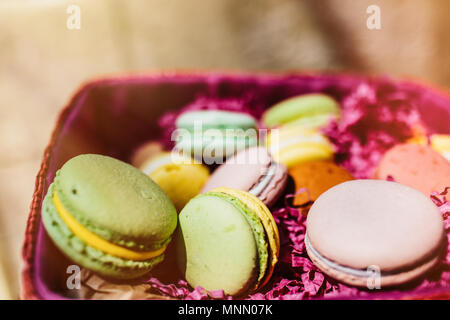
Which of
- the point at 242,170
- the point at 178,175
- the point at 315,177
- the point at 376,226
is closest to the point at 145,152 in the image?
the point at 178,175

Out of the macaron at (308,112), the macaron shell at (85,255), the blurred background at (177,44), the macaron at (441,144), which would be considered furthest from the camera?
the blurred background at (177,44)

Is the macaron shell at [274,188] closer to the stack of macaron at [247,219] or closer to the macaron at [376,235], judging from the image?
the stack of macaron at [247,219]

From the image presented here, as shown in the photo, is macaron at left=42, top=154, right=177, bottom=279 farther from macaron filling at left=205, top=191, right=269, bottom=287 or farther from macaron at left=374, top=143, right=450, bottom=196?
macaron at left=374, top=143, right=450, bottom=196

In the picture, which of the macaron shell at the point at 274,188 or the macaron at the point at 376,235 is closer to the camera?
the macaron at the point at 376,235

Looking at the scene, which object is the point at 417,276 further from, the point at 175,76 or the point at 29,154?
the point at 29,154

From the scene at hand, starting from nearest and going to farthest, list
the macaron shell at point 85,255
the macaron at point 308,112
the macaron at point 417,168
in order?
the macaron shell at point 85,255, the macaron at point 417,168, the macaron at point 308,112

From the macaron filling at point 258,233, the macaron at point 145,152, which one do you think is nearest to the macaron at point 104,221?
the macaron filling at point 258,233

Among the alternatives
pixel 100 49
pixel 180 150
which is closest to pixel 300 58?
pixel 100 49
